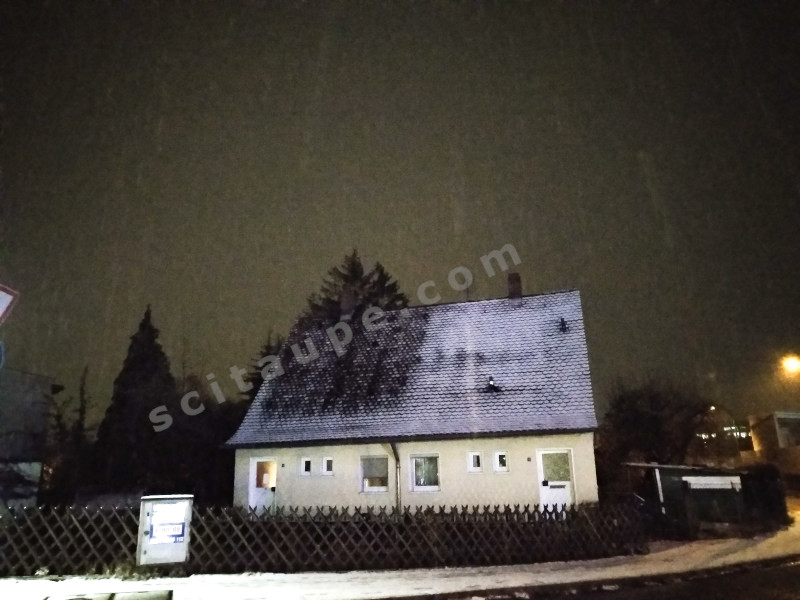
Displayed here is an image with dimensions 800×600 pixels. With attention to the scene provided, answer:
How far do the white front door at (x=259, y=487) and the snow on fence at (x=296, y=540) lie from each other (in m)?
7.45

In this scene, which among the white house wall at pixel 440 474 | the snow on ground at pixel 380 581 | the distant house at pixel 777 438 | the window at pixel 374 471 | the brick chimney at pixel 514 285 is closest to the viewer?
the snow on ground at pixel 380 581

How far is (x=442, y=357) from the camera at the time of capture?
23.3 metres

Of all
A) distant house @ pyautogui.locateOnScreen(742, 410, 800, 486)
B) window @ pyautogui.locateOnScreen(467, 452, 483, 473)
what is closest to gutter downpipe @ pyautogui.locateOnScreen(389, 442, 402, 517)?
window @ pyautogui.locateOnScreen(467, 452, 483, 473)

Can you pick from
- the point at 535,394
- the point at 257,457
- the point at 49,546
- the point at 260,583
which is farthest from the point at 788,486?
the point at 49,546

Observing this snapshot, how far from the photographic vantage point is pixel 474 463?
19.3 meters

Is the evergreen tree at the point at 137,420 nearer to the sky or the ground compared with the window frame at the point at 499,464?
nearer to the sky

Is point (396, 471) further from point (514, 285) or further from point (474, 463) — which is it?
point (514, 285)

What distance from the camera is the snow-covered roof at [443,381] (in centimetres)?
1986

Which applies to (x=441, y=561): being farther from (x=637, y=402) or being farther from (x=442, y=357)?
(x=637, y=402)

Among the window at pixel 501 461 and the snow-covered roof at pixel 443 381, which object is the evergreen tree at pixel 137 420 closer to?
the snow-covered roof at pixel 443 381

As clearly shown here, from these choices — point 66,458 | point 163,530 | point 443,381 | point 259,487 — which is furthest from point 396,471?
point 66,458

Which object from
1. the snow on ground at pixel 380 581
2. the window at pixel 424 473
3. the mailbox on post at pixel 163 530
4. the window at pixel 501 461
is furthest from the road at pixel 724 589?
the window at pixel 424 473

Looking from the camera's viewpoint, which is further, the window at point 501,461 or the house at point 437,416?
the window at point 501,461

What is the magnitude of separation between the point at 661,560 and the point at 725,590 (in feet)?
11.6
